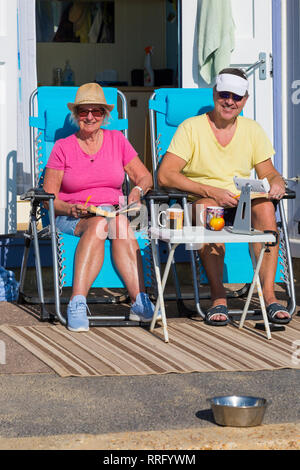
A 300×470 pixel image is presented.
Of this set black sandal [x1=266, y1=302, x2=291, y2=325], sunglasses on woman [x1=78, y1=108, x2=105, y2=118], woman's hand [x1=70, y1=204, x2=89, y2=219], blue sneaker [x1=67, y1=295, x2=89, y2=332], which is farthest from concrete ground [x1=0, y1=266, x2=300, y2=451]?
sunglasses on woman [x1=78, y1=108, x2=105, y2=118]

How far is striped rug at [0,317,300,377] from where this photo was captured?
3303 mm

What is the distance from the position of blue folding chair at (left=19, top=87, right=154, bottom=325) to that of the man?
1.06ft

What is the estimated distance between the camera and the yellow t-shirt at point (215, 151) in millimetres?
4328

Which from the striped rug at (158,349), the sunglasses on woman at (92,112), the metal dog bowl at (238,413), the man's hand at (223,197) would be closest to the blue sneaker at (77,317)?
the striped rug at (158,349)

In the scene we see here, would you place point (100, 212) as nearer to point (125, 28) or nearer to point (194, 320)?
point (194, 320)

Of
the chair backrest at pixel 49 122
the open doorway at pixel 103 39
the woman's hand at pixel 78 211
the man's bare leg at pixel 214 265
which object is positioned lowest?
the man's bare leg at pixel 214 265

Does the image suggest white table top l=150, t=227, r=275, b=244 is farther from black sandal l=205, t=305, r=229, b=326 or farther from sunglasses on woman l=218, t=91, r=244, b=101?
sunglasses on woman l=218, t=91, r=244, b=101

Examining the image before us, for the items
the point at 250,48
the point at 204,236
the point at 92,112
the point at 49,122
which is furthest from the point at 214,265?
the point at 250,48

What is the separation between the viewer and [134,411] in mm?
2754

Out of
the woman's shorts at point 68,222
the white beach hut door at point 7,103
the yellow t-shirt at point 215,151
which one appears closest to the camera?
the woman's shorts at point 68,222

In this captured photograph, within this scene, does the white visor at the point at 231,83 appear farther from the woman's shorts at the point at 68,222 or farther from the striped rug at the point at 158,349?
the striped rug at the point at 158,349

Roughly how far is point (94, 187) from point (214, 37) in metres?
1.47

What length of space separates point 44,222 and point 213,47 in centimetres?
157

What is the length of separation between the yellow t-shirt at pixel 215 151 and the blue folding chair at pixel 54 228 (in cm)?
43
